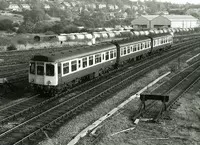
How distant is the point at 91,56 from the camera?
24156 millimetres

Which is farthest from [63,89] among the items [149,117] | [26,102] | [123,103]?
[149,117]

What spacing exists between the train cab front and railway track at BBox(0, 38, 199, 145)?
0.97 metres

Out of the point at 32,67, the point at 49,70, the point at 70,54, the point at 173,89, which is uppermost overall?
the point at 70,54

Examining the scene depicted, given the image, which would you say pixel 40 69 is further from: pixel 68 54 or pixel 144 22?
pixel 144 22

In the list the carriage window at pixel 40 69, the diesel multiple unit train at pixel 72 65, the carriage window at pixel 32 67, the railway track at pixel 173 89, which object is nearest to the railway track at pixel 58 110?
the diesel multiple unit train at pixel 72 65

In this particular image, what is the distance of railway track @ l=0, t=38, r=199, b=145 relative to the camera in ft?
46.4

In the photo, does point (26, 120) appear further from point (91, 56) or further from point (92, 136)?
point (91, 56)

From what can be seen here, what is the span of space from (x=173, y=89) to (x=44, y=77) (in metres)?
10.2

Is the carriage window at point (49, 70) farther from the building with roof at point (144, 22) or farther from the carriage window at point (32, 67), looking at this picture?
the building with roof at point (144, 22)

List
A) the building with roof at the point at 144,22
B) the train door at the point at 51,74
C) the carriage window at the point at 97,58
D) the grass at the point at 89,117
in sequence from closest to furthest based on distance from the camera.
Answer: the grass at the point at 89,117, the train door at the point at 51,74, the carriage window at the point at 97,58, the building with roof at the point at 144,22

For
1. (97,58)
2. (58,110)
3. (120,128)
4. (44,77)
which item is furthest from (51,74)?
(120,128)

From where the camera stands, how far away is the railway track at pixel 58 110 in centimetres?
1416

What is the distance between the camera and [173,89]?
76.7ft

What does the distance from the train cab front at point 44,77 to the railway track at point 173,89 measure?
630 cm
